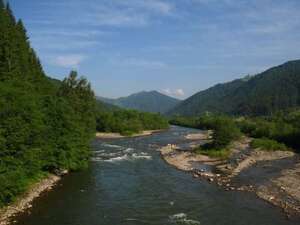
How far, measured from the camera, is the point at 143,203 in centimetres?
3938

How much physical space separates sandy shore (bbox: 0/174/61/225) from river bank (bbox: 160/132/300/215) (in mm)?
19453

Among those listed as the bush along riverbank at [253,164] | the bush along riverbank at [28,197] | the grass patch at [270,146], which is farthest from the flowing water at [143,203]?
the grass patch at [270,146]

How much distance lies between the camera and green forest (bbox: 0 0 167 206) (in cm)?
3538

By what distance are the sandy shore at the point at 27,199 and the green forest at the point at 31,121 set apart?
0.72m

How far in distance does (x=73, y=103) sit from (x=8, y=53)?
13629mm

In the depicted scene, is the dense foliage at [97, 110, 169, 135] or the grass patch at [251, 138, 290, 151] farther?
the dense foliage at [97, 110, 169, 135]

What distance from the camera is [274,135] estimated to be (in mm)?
96562

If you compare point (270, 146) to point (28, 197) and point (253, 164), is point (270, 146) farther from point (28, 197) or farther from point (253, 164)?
point (28, 197)

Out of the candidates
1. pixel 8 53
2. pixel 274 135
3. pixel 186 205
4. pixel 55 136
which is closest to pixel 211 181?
pixel 186 205

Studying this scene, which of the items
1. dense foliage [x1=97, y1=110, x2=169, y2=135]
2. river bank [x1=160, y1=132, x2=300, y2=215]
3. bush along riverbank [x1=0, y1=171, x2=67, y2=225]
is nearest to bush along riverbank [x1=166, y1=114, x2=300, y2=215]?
river bank [x1=160, y1=132, x2=300, y2=215]

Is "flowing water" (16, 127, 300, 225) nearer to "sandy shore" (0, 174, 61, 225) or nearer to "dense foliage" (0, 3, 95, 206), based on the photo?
"sandy shore" (0, 174, 61, 225)

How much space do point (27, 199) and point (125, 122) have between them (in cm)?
10534

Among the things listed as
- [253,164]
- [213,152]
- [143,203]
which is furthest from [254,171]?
[143,203]

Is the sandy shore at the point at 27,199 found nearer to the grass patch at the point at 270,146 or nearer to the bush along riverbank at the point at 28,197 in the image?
the bush along riverbank at the point at 28,197
